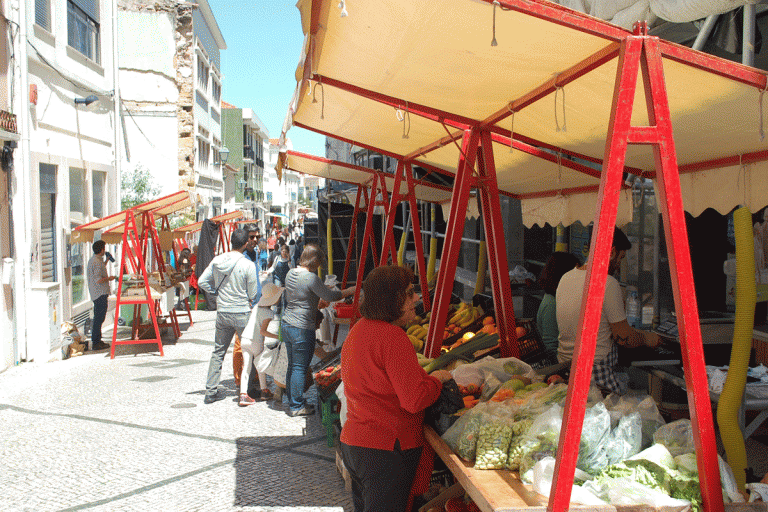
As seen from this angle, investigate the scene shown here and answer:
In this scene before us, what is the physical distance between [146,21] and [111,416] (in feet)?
72.8

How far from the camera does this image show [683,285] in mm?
2559

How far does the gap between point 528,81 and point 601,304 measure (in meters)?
1.44

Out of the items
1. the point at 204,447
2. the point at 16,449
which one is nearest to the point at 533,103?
the point at 204,447

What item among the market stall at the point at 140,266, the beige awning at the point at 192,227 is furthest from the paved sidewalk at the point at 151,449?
the beige awning at the point at 192,227

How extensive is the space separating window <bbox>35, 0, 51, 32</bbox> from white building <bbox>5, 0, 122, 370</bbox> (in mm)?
16

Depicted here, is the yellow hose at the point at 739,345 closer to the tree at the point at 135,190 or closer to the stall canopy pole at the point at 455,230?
the stall canopy pole at the point at 455,230

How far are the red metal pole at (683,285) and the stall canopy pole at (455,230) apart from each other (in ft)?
7.38

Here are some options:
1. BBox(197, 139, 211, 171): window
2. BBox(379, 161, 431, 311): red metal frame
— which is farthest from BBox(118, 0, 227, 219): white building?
BBox(379, 161, 431, 311): red metal frame

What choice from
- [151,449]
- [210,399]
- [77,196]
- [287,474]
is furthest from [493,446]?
[77,196]

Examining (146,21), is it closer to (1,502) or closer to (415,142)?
(415,142)

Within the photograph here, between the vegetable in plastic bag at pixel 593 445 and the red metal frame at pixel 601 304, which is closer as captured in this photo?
the red metal frame at pixel 601 304

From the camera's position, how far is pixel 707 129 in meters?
3.47

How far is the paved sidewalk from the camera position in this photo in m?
4.83

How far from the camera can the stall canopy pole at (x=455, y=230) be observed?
479cm
